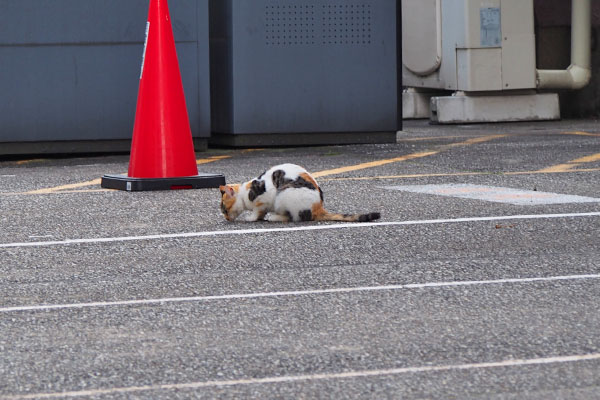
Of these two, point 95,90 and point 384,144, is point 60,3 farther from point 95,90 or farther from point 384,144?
point 384,144

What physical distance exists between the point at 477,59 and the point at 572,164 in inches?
230

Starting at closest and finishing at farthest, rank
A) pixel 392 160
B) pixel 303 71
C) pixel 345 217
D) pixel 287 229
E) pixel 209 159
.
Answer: pixel 287 229 < pixel 345 217 < pixel 392 160 < pixel 209 159 < pixel 303 71

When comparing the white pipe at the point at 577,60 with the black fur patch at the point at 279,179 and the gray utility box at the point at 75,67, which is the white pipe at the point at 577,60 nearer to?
the gray utility box at the point at 75,67

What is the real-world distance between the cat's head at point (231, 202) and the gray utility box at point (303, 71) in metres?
5.59

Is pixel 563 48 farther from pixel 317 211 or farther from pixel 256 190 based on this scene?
pixel 256 190

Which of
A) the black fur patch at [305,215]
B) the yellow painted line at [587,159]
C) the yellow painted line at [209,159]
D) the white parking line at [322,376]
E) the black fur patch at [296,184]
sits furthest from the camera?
the yellow painted line at [209,159]

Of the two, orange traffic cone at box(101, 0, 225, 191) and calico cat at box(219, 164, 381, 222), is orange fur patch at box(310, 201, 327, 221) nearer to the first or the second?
calico cat at box(219, 164, 381, 222)

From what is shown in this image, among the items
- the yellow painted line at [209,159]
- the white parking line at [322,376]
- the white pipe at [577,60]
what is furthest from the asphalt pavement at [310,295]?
the white pipe at [577,60]

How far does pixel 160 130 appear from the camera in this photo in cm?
942

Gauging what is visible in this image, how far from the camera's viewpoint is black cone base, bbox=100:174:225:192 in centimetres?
934

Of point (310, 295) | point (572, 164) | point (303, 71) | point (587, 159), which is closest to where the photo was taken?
point (310, 295)

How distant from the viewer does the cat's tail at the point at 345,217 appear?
7365mm

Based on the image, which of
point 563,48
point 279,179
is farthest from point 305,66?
point 563,48

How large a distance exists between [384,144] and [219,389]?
32.3ft
